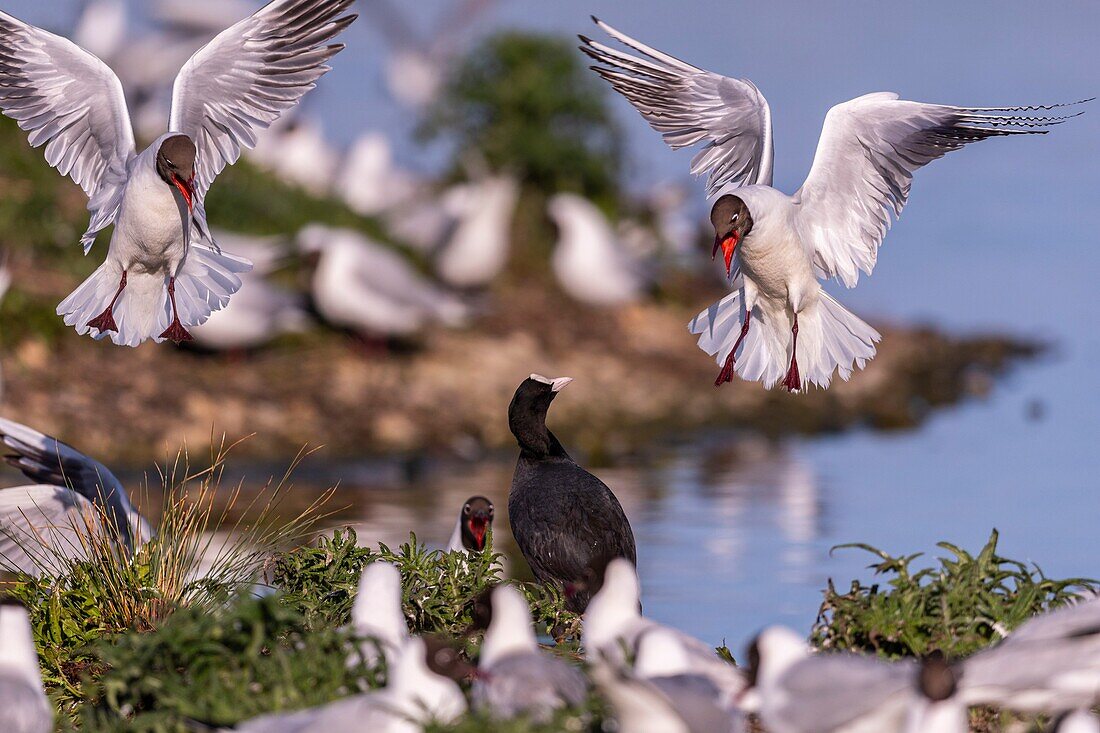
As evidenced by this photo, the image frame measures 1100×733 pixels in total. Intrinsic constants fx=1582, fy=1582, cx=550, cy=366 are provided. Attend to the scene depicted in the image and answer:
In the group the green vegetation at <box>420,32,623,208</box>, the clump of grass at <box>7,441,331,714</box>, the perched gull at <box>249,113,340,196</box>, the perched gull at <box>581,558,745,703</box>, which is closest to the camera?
the perched gull at <box>581,558,745,703</box>

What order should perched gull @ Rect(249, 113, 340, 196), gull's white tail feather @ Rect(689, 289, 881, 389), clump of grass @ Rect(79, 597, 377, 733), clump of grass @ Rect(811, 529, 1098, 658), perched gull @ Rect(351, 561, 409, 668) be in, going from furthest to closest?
1. perched gull @ Rect(249, 113, 340, 196)
2. gull's white tail feather @ Rect(689, 289, 881, 389)
3. clump of grass @ Rect(811, 529, 1098, 658)
4. perched gull @ Rect(351, 561, 409, 668)
5. clump of grass @ Rect(79, 597, 377, 733)

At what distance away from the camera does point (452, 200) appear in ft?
62.0

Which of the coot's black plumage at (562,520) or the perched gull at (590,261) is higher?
the perched gull at (590,261)

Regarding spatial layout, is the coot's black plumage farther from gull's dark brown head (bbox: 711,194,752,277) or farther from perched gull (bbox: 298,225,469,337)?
perched gull (bbox: 298,225,469,337)

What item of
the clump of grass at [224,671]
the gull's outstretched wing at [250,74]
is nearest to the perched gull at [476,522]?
the clump of grass at [224,671]

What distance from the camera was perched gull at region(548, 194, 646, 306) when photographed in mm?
17453

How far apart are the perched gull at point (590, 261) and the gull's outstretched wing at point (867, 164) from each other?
32.7 feet

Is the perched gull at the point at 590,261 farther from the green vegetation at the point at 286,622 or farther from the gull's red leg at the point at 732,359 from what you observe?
the green vegetation at the point at 286,622

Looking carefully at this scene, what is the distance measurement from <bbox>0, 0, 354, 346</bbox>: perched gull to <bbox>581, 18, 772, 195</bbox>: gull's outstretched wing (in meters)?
1.33

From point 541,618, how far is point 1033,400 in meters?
15.1

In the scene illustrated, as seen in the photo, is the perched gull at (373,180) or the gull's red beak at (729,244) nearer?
the gull's red beak at (729,244)

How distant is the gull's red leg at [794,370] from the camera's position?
7.31 metres

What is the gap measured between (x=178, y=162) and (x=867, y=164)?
309 cm

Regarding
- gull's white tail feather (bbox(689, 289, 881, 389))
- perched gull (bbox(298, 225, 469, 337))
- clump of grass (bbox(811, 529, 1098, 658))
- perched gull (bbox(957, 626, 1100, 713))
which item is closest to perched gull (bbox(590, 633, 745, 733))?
perched gull (bbox(957, 626, 1100, 713))
